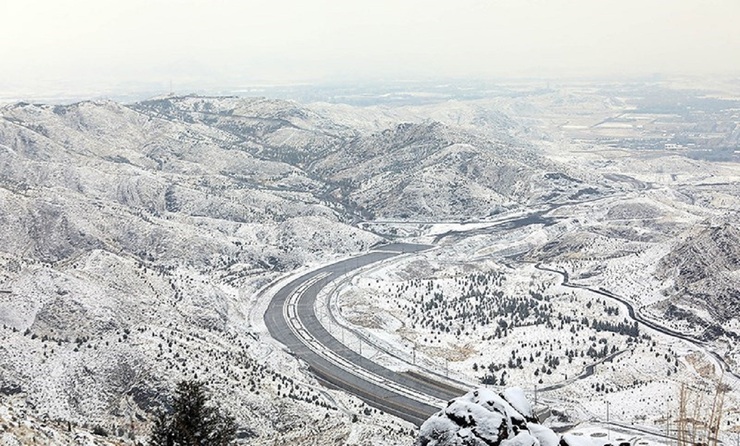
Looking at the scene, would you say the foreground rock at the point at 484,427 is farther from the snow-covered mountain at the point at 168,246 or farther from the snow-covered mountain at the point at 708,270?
the snow-covered mountain at the point at 708,270

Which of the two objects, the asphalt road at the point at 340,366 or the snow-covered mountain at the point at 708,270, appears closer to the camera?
the asphalt road at the point at 340,366

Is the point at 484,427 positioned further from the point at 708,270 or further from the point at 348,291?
the point at 708,270

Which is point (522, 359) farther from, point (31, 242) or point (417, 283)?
point (31, 242)

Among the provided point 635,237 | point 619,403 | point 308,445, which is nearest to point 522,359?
point 619,403

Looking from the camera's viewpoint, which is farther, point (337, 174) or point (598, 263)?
point (337, 174)

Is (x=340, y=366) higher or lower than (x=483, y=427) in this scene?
lower

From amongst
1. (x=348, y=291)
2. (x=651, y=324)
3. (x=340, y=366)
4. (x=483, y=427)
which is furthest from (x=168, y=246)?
(x=483, y=427)

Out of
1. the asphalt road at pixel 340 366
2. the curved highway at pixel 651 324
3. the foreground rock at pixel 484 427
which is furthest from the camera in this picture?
the curved highway at pixel 651 324

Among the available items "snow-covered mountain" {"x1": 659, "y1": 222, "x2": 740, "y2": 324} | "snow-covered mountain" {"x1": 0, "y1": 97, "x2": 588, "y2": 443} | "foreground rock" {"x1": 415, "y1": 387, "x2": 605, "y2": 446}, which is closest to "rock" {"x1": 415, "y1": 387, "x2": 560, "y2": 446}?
"foreground rock" {"x1": 415, "y1": 387, "x2": 605, "y2": 446}

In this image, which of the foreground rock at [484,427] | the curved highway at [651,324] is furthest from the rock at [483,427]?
the curved highway at [651,324]
